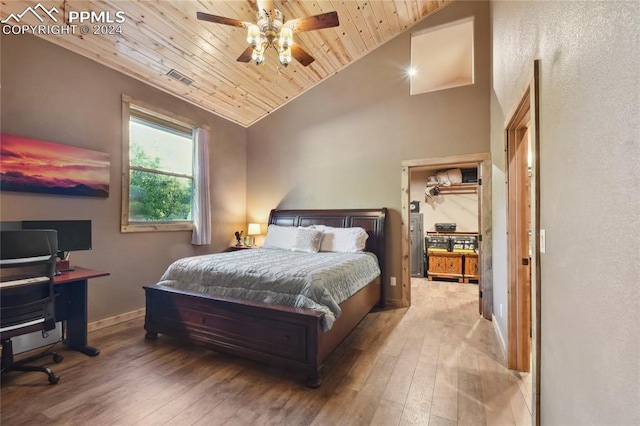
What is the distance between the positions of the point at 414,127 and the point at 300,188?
2.03 meters

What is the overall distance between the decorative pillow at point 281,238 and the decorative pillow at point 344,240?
465 millimetres

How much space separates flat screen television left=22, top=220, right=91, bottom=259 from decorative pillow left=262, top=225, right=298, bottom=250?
7.07ft

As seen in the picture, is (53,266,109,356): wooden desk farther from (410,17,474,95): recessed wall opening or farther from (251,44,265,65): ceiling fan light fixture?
(410,17,474,95): recessed wall opening

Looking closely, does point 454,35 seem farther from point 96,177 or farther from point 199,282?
point 96,177

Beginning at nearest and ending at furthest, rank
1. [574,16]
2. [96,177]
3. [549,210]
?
[574,16]
[549,210]
[96,177]

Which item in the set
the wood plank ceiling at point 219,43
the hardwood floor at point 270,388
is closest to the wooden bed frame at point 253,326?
the hardwood floor at point 270,388

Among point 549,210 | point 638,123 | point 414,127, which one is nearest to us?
point 638,123

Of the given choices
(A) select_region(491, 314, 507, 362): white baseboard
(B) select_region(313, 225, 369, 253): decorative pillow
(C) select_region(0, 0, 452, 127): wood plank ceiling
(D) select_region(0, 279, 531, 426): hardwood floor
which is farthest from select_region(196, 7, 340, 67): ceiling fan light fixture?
(A) select_region(491, 314, 507, 362): white baseboard

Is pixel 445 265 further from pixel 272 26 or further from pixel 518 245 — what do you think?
pixel 272 26

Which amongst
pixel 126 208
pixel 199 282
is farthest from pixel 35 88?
pixel 199 282

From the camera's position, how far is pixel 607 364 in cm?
85

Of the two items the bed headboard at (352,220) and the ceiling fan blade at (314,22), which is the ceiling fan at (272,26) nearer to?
the ceiling fan blade at (314,22)

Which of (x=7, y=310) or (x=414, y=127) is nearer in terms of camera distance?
(x=7, y=310)

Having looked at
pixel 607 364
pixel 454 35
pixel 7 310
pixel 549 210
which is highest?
pixel 454 35
